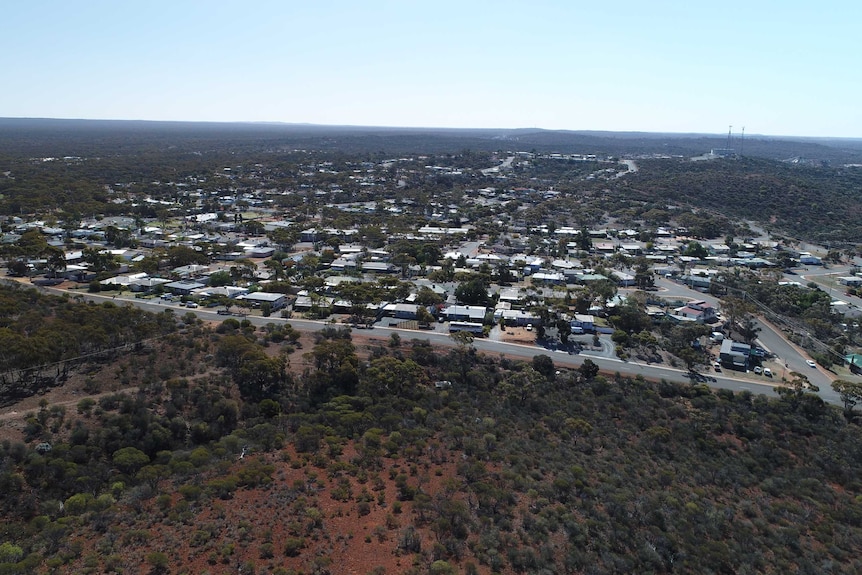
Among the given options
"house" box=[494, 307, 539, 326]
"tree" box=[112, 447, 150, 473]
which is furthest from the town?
"tree" box=[112, 447, 150, 473]

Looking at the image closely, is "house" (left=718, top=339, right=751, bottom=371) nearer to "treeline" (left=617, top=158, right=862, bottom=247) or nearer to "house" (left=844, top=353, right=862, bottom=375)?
"house" (left=844, top=353, right=862, bottom=375)

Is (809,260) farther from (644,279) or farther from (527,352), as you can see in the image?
(527,352)

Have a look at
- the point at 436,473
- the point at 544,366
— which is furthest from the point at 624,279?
the point at 436,473

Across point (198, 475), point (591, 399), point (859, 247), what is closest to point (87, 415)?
point (198, 475)

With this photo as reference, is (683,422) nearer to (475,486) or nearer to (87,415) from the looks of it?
(475,486)

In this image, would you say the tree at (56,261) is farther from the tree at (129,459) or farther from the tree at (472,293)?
the tree at (472,293)

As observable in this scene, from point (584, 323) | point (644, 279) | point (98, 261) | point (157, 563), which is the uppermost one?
point (98, 261)
